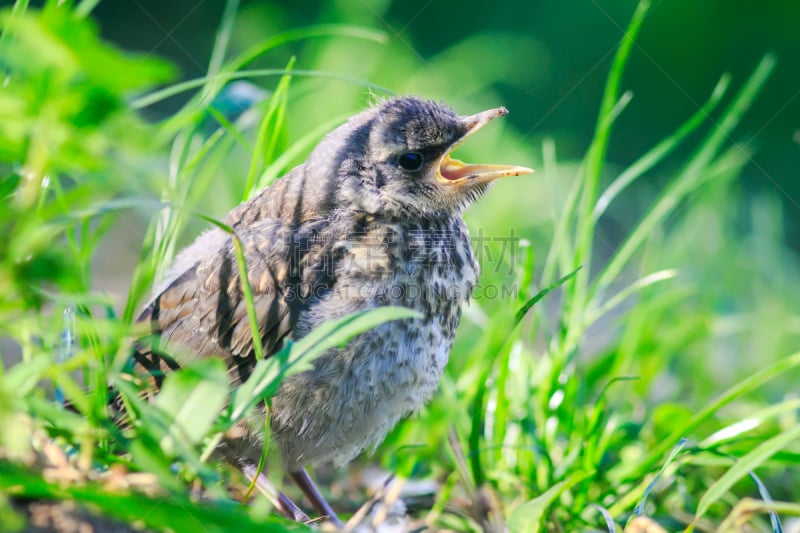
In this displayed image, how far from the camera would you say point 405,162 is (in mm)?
2465

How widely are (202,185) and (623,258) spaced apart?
1.29 metres

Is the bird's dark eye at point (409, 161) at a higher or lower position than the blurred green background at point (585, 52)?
lower

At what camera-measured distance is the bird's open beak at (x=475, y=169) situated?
2.44 meters

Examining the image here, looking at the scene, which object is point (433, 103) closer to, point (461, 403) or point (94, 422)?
point (461, 403)

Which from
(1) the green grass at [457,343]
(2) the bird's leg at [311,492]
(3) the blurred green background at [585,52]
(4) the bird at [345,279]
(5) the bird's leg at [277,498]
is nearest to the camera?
(1) the green grass at [457,343]

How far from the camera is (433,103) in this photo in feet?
8.32

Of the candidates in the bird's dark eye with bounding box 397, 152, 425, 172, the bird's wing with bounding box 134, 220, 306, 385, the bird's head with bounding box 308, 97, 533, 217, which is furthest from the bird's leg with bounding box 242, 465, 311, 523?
the bird's dark eye with bounding box 397, 152, 425, 172

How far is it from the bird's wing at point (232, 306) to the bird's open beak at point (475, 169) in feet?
1.78

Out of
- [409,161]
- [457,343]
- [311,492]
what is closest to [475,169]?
[409,161]

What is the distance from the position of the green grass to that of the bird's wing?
0.14 metres

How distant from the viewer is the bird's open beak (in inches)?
96.2

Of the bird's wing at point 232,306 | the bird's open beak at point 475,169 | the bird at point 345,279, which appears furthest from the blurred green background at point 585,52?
the bird's wing at point 232,306

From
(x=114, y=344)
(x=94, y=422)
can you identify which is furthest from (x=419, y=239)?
(x=94, y=422)

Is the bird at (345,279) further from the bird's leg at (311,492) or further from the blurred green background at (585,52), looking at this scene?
the blurred green background at (585,52)
